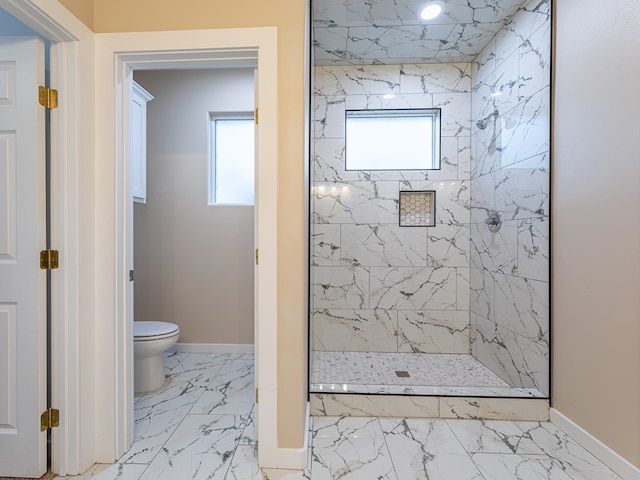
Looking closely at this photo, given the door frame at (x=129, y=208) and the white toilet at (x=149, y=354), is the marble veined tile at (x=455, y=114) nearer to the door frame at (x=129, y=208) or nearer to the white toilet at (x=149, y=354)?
the door frame at (x=129, y=208)

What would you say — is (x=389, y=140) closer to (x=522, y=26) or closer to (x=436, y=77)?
(x=436, y=77)

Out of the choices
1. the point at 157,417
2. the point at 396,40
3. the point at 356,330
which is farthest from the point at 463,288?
the point at 157,417

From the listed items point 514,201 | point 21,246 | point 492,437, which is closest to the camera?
point 21,246

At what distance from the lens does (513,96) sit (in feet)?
7.68

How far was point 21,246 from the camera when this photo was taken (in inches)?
54.6

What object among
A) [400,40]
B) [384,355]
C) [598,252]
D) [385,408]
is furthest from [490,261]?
[400,40]

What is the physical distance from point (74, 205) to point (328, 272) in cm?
200

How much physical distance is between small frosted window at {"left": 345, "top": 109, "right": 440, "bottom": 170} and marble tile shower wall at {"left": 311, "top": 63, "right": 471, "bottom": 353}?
0.41 ft

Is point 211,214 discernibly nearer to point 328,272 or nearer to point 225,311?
point 225,311

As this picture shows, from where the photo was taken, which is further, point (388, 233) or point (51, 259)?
point (388, 233)

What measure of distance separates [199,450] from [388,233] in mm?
2140

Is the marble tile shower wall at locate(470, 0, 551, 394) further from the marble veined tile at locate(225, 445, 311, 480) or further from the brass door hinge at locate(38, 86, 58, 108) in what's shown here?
the brass door hinge at locate(38, 86, 58, 108)

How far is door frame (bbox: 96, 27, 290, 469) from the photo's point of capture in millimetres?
1467

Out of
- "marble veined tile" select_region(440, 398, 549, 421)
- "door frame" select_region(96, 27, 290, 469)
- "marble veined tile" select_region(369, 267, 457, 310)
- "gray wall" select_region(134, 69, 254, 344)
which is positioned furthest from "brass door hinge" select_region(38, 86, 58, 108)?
"marble veined tile" select_region(440, 398, 549, 421)
